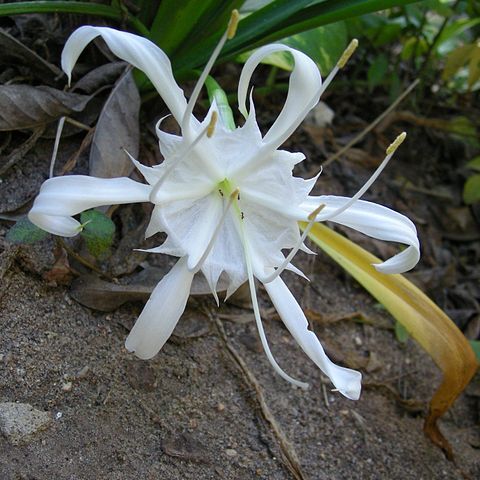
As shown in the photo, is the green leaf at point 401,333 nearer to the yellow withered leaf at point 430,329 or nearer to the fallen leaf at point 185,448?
the yellow withered leaf at point 430,329

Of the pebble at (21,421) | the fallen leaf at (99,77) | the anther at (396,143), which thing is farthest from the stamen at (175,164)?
the fallen leaf at (99,77)

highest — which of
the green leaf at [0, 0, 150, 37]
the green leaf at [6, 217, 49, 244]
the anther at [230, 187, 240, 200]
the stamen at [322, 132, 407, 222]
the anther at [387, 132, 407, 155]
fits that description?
the anther at [387, 132, 407, 155]

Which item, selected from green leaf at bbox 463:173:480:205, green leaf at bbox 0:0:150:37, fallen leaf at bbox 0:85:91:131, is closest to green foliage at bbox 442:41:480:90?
green leaf at bbox 463:173:480:205

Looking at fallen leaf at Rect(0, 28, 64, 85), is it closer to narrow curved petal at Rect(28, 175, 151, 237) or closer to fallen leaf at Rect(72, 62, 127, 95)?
fallen leaf at Rect(72, 62, 127, 95)

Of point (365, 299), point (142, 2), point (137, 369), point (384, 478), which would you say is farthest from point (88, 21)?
point (384, 478)

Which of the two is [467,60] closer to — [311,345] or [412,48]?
[412,48]
